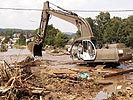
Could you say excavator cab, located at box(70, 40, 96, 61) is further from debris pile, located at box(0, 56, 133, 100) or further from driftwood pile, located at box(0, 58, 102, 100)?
driftwood pile, located at box(0, 58, 102, 100)

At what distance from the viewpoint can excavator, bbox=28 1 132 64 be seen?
2062cm

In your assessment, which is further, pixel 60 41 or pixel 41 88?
pixel 60 41

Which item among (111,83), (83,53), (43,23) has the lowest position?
(111,83)

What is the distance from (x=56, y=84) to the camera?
13992 mm

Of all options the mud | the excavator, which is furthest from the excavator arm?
the mud

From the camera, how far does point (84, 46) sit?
22.3 metres

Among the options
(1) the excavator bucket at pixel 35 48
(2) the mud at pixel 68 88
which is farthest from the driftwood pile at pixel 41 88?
(1) the excavator bucket at pixel 35 48

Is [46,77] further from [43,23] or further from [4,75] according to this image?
[43,23]

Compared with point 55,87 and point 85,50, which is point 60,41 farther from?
point 55,87

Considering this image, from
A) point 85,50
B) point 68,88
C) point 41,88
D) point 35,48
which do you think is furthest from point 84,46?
point 41,88

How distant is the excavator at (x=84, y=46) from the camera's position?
20625 millimetres

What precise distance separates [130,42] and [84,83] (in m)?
41.5

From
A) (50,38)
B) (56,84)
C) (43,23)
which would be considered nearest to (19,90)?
(56,84)

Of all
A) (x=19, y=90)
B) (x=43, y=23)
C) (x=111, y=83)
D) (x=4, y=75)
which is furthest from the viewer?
(x=43, y=23)
